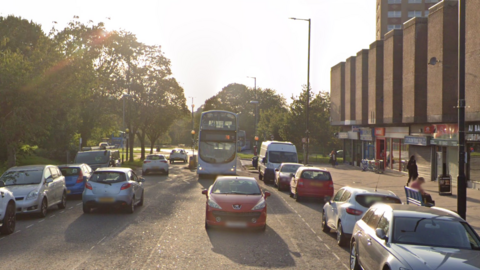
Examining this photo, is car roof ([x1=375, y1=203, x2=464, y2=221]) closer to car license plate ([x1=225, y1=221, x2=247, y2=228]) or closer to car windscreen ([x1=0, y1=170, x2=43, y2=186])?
car license plate ([x1=225, y1=221, x2=247, y2=228])

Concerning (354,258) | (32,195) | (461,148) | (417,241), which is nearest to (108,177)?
(32,195)

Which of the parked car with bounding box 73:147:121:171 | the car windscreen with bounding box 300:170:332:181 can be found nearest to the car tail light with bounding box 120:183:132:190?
the car windscreen with bounding box 300:170:332:181

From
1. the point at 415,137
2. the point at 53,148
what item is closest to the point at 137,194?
the point at 415,137

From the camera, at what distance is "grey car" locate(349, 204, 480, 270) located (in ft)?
21.2

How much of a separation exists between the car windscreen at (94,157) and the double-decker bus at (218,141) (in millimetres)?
6120

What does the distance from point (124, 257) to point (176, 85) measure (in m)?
45.6

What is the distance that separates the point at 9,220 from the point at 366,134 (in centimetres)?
3721

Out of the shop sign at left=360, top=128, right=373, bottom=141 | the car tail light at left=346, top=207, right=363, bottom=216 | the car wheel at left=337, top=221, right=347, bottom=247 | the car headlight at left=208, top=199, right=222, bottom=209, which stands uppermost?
the shop sign at left=360, top=128, right=373, bottom=141

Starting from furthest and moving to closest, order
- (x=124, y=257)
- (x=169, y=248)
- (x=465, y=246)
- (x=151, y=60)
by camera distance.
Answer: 1. (x=151, y=60)
2. (x=169, y=248)
3. (x=124, y=257)
4. (x=465, y=246)

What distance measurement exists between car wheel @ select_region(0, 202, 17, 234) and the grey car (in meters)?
8.71

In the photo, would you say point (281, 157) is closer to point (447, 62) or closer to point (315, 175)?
point (315, 175)

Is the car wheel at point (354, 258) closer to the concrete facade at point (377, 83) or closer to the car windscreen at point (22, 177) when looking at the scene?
the car windscreen at point (22, 177)

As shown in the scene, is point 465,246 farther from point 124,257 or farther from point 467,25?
point 467,25

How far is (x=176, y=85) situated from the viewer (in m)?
54.6
